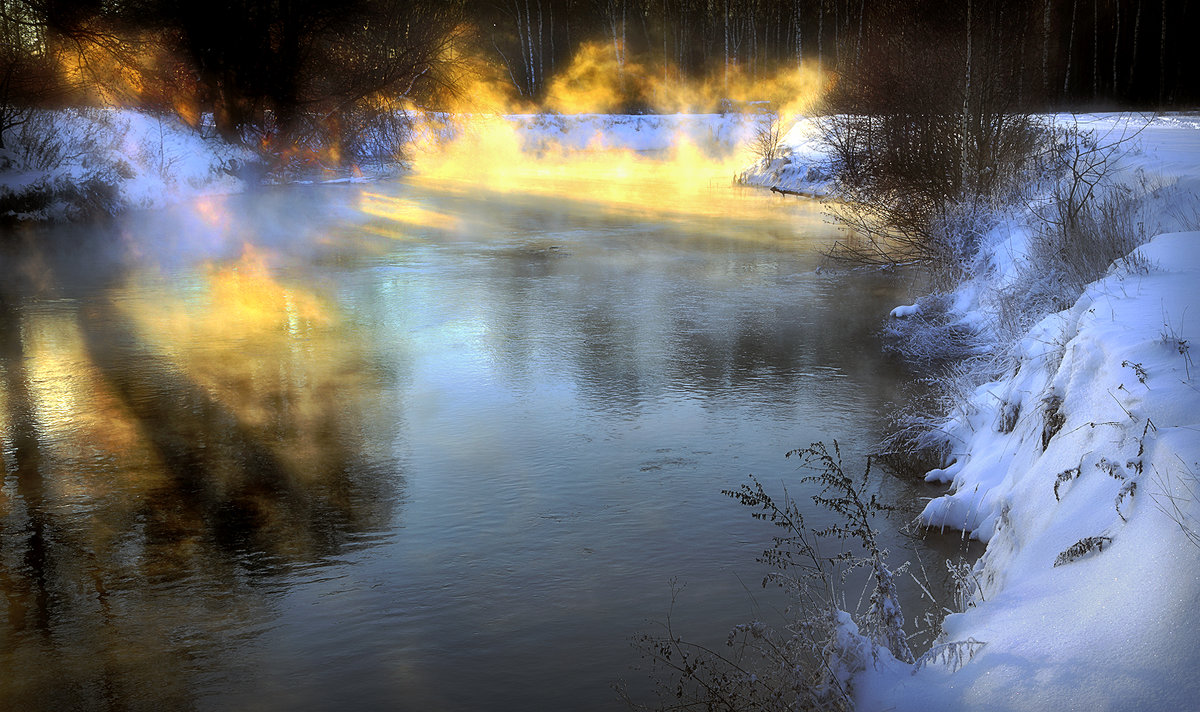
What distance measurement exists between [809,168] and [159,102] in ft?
66.4

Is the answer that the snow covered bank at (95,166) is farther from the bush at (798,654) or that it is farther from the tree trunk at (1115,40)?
the tree trunk at (1115,40)

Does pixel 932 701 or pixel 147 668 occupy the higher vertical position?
pixel 932 701

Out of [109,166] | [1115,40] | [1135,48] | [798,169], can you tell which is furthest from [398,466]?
[1115,40]

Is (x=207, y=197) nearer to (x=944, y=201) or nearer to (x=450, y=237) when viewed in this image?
(x=450, y=237)

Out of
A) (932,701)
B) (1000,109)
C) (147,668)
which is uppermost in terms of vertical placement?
(1000,109)

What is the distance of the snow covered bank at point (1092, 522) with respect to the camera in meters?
4.01

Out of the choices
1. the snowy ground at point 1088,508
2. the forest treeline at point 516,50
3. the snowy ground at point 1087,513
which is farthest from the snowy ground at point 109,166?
the snowy ground at point 1087,513

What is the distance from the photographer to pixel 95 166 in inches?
1033

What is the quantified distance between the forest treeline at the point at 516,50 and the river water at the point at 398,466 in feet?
18.4

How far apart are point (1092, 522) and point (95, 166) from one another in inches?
1038

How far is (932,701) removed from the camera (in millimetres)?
4281

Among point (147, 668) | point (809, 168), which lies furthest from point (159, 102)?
point (147, 668)

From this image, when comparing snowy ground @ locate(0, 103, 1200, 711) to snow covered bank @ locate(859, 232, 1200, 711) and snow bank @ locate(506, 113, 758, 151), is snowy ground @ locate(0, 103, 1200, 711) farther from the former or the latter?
snow bank @ locate(506, 113, 758, 151)

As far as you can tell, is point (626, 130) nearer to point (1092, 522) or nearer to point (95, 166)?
point (95, 166)
